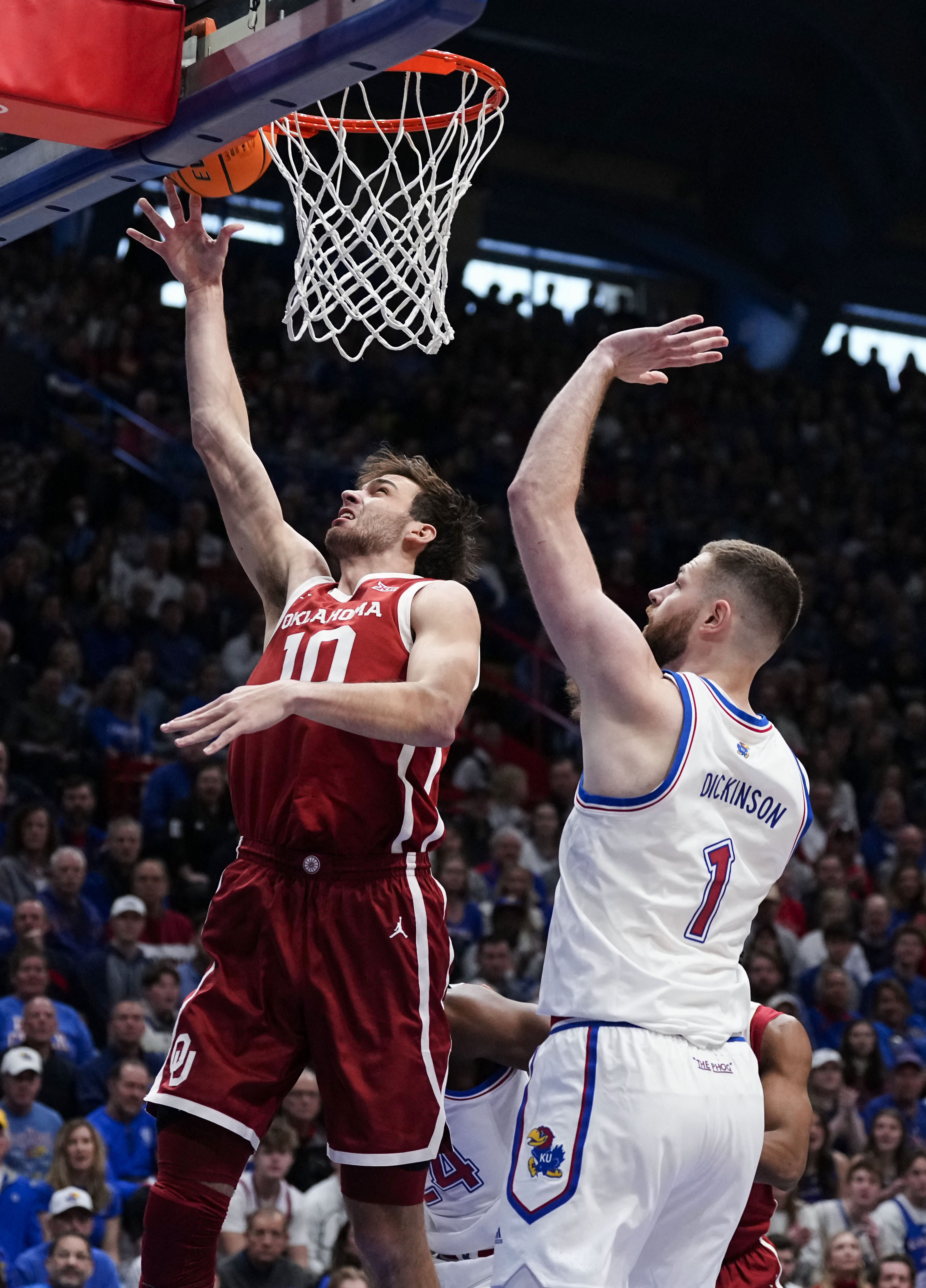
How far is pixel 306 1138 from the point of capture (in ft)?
26.8

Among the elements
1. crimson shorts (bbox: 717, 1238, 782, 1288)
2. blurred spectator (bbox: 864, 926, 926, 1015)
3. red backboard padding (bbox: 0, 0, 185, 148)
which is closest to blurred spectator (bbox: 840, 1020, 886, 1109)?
blurred spectator (bbox: 864, 926, 926, 1015)

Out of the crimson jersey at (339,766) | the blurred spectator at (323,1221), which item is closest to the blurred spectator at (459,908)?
the blurred spectator at (323,1221)

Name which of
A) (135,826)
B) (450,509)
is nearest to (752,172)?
(135,826)

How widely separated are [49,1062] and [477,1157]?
4339 mm

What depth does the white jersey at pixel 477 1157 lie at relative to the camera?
13.7 ft

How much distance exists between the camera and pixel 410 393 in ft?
54.7

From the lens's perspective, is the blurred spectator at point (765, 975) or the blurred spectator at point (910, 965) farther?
the blurred spectator at point (910, 965)

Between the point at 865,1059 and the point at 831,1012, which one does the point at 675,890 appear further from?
the point at 831,1012

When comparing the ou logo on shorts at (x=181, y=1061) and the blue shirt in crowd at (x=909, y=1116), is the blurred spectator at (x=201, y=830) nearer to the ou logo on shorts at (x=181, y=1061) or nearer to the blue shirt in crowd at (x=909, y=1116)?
the blue shirt in crowd at (x=909, y=1116)

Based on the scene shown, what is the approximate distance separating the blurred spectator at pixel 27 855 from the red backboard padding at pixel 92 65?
18.1 ft

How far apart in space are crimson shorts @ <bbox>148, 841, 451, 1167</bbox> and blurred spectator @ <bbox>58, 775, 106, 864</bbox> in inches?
239

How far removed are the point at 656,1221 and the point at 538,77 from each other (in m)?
18.8

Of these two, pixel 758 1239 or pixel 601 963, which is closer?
pixel 601 963

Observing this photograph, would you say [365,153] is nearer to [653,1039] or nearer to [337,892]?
[337,892]
